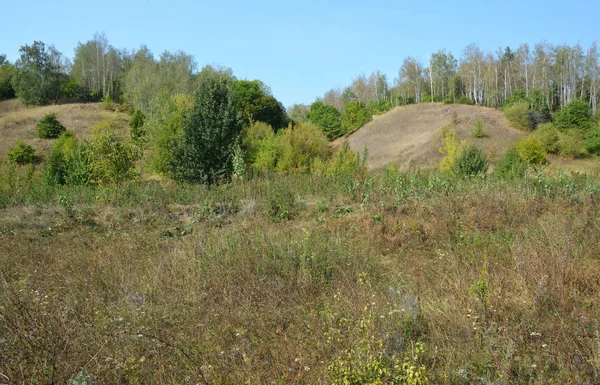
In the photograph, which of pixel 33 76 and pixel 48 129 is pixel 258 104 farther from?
pixel 33 76

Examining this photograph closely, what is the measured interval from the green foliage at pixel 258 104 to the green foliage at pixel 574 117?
30.8 metres

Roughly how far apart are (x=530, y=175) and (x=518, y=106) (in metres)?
42.0

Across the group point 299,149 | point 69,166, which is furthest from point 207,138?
point 299,149

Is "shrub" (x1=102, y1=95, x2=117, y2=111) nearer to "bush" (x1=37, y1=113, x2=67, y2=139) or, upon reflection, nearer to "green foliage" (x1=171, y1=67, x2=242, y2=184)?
"bush" (x1=37, y1=113, x2=67, y2=139)

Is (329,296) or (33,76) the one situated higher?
(33,76)

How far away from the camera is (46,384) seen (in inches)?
122

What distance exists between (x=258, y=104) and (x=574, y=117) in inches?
1327

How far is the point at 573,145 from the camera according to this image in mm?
39375

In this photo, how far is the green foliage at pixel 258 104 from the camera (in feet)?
172

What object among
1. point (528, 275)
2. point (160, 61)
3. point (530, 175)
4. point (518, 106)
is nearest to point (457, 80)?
point (518, 106)

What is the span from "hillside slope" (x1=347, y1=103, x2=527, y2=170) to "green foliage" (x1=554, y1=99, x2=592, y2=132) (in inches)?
161

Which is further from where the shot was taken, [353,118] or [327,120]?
[353,118]

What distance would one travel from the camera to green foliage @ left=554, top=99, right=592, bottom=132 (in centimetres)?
4531

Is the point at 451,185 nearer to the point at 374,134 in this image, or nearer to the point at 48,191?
the point at 48,191
